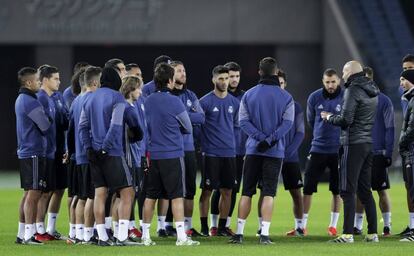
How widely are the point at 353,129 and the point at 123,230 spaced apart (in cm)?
328

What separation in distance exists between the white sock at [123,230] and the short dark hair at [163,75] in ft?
5.97

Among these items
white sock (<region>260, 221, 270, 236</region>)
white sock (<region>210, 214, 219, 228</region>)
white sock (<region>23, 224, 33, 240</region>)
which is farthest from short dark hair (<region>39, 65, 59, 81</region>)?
white sock (<region>260, 221, 270, 236</region>)

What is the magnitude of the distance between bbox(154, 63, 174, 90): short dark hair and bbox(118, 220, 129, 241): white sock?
1.82 meters

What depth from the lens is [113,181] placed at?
16656 millimetres

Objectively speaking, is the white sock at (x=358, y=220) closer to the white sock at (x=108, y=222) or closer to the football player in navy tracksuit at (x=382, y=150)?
the football player in navy tracksuit at (x=382, y=150)

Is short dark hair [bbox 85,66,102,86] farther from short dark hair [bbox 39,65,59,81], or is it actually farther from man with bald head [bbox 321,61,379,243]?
man with bald head [bbox 321,61,379,243]

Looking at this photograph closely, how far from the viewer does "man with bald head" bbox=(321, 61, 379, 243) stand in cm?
1689

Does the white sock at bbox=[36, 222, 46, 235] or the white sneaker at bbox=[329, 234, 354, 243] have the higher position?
the white sock at bbox=[36, 222, 46, 235]

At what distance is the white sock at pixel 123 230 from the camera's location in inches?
658

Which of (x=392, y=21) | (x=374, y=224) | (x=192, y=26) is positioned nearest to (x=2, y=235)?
(x=374, y=224)

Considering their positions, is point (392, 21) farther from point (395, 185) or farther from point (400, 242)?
point (400, 242)

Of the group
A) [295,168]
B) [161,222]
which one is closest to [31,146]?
[161,222]

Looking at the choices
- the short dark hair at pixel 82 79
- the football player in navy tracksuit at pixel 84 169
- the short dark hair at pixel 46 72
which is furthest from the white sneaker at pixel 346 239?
the short dark hair at pixel 46 72

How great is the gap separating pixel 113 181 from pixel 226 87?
3.23 meters
